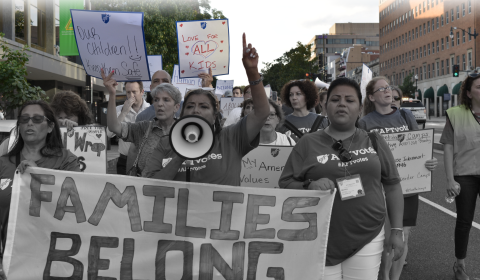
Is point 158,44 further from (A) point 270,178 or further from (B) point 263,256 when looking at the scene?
(B) point 263,256

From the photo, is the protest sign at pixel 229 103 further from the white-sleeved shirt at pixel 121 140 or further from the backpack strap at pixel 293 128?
the backpack strap at pixel 293 128

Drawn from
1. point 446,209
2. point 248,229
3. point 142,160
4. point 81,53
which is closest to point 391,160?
point 248,229

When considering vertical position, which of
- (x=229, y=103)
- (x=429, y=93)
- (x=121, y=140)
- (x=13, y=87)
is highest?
(x=429, y=93)

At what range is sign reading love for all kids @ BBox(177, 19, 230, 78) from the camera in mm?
7664

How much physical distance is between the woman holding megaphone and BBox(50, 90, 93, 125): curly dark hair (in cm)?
270

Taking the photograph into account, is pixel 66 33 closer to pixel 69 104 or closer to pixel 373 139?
pixel 69 104

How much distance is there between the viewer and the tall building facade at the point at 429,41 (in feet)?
200

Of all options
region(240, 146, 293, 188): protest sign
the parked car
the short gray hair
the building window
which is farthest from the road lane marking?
the parked car

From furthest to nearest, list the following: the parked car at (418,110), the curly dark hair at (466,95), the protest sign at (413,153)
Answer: the parked car at (418,110) → the curly dark hair at (466,95) → the protest sign at (413,153)

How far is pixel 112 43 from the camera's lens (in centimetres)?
602

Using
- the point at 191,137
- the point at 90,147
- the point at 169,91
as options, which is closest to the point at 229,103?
the point at 90,147

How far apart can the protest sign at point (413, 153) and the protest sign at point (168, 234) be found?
5.91ft

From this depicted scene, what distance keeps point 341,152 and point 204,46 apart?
5112 mm

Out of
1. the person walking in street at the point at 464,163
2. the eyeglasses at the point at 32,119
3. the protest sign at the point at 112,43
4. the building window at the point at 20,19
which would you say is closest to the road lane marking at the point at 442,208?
the person walking in street at the point at 464,163
